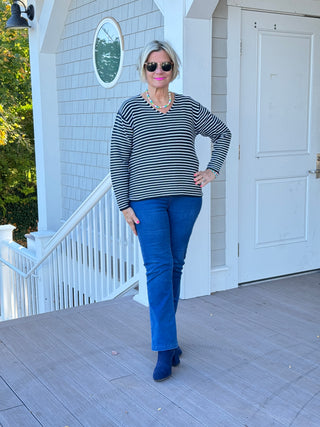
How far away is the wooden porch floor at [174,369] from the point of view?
248cm

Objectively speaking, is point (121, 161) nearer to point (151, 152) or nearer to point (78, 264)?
point (151, 152)

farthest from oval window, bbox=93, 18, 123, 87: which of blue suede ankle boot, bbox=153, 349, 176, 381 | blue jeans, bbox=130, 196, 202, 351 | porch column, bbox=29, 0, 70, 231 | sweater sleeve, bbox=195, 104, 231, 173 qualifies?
blue suede ankle boot, bbox=153, 349, 176, 381

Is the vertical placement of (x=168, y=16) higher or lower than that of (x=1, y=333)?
higher

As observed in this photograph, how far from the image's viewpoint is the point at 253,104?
425 cm

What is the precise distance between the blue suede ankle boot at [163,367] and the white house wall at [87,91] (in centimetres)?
283

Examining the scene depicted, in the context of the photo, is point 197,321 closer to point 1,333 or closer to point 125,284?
point 125,284

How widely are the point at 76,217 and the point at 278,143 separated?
1826 millimetres

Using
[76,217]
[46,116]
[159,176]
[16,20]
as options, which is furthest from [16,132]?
[159,176]

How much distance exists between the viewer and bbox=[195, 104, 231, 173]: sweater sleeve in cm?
290

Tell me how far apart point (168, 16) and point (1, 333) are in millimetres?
2392

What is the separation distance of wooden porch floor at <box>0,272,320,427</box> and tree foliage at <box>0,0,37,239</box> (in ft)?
28.5

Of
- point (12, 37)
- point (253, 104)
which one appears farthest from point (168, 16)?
point (12, 37)

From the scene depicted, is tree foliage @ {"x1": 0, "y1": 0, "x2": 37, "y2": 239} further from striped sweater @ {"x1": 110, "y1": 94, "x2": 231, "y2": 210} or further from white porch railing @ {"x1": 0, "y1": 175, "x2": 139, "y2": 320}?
striped sweater @ {"x1": 110, "y1": 94, "x2": 231, "y2": 210}

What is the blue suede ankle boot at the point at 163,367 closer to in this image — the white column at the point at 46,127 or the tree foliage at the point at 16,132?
the white column at the point at 46,127
